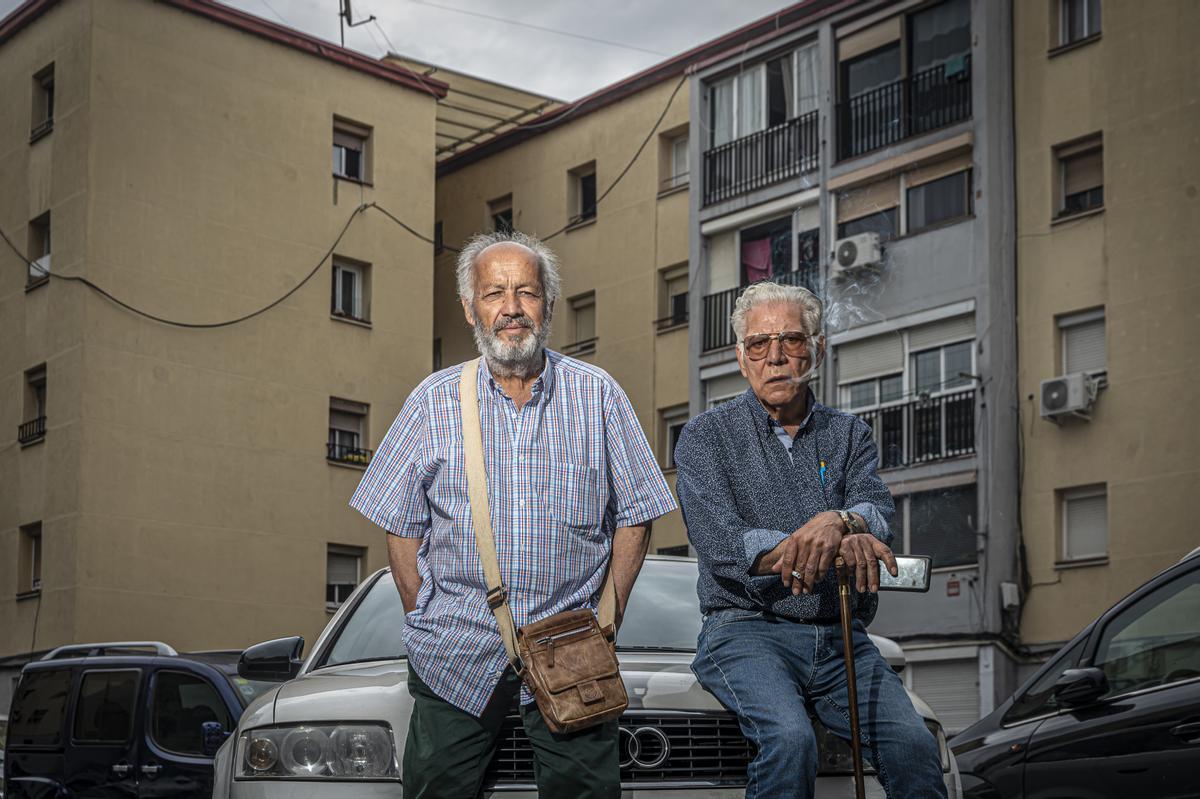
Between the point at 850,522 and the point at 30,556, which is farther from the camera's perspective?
the point at 30,556

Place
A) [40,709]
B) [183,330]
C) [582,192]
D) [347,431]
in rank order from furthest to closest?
[582,192]
[347,431]
[183,330]
[40,709]

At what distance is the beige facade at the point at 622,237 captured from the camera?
3841 cm

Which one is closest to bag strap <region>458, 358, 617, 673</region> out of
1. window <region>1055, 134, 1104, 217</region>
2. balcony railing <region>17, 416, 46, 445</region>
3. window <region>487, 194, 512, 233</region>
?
window <region>1055, 134, 1104, 217</region>

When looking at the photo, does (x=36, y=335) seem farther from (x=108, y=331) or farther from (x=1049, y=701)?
(x=1049, y=701)

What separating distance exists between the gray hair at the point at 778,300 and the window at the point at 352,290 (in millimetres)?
33776

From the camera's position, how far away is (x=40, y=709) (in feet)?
43.5

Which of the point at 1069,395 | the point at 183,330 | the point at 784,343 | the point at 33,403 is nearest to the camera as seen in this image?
the point at 784,343

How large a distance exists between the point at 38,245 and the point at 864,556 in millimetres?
34595

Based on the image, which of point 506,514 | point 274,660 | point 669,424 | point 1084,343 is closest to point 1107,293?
point 1084,343

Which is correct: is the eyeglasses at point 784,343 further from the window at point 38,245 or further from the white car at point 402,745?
the window at point 38,245

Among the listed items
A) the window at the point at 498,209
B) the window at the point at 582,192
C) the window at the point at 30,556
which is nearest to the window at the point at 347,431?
the window at the point at 30,556

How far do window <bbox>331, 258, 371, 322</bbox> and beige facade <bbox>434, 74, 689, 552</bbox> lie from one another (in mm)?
3433

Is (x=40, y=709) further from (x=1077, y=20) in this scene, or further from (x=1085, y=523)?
(x=1077, y=20)

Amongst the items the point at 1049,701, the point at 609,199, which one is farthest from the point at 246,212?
the point at 1049,701
